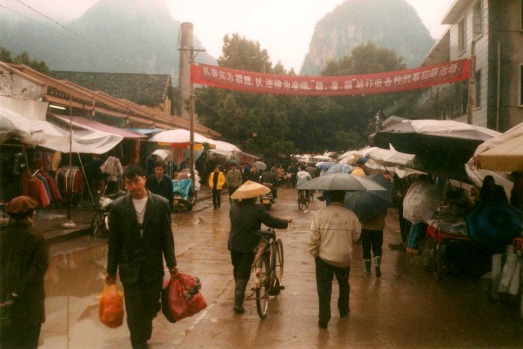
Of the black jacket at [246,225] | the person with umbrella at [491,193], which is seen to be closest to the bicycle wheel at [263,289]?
the black jacket at [246,225]

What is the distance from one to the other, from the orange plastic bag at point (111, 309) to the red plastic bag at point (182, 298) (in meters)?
0.46

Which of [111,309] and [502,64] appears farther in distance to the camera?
[502,64]

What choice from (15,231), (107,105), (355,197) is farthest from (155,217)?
(107,105)

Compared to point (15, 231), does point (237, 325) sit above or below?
below

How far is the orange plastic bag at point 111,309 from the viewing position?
4617 millimetres

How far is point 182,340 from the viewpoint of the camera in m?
5.60

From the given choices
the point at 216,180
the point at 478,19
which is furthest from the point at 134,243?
the point at 478,19

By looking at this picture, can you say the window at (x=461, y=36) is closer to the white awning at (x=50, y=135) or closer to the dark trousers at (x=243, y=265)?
the white awning at (x=50, y=135)

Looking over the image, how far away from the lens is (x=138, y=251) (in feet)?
15.9

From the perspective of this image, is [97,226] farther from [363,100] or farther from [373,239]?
[363,100]

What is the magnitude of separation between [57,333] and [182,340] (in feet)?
4.41

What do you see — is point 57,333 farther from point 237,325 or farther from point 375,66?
point 375,66

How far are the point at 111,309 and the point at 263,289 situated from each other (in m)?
2.49

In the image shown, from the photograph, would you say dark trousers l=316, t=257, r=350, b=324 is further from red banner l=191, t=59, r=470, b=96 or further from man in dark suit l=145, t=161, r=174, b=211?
red banner l=191, t=59, r=470, b=96
